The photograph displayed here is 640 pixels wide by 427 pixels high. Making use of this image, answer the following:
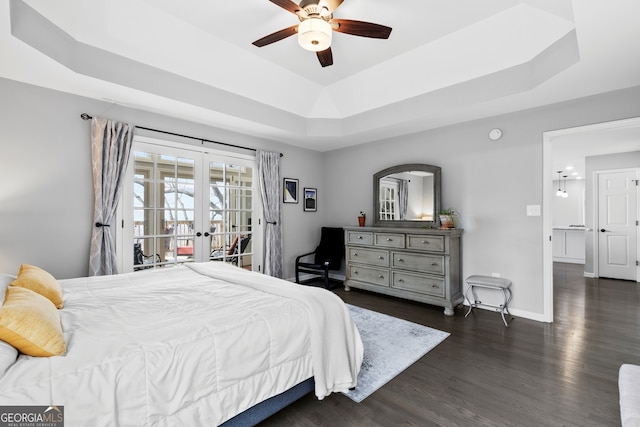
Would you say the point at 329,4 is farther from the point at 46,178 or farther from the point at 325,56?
the point at 46,178

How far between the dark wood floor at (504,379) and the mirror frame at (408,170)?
1314 millimetres

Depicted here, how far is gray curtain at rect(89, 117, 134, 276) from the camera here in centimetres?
321

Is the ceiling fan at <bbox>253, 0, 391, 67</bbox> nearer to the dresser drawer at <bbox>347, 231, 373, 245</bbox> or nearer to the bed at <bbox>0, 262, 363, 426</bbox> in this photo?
the bed at <bbox>0, 262, 363, 426</bbox>

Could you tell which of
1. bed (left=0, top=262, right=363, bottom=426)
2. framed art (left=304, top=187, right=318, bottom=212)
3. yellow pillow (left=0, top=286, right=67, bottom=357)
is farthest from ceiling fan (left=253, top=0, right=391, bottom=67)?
framed art (left=304, top=187, right=318, bottom=212)

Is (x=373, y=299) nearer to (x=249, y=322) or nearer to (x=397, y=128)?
(x=397, y=128)

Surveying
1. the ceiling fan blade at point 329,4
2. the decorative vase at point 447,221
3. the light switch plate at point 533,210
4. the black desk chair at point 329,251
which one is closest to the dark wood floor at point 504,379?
the decorative vase at point 447,221

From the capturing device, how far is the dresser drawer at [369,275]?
441cm

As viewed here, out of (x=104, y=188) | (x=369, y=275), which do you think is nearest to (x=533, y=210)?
(x=369, y=275)

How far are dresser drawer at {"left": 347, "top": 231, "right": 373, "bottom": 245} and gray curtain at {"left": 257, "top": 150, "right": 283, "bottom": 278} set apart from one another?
118 cm

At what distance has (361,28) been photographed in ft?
7.75

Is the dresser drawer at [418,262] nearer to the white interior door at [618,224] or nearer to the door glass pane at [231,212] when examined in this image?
the door glass pane at [231,212]

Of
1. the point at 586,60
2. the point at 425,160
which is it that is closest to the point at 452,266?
the point at 425,160

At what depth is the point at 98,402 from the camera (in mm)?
1146

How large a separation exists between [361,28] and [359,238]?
10.0ft
